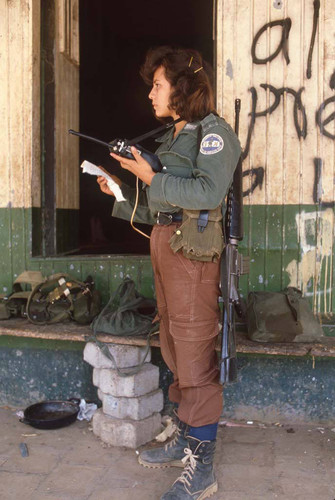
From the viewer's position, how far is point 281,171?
13.1 feet

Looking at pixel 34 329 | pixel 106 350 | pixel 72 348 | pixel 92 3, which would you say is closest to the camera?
pixel 106 350

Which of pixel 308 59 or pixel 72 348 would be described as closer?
pixel 308 59

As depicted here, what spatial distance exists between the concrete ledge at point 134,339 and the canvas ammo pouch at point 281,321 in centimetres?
5

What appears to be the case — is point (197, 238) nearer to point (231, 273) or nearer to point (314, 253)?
point (231, 273)

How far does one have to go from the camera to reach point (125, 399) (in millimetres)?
3715

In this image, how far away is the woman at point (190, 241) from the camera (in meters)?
2.84

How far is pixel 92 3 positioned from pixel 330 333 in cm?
596

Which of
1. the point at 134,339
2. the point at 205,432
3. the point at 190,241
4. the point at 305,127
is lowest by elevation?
the point at 205,432

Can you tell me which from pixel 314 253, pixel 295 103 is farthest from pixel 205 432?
pixel 295 103

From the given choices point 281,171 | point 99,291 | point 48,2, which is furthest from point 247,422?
point 48,2

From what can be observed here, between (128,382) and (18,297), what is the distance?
1.22 metres

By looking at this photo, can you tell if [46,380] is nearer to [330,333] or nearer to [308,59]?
[330,333]

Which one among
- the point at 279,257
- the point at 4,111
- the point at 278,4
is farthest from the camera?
the point at 4,111

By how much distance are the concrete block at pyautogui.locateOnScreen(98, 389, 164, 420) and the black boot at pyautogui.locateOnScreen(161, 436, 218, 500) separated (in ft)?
2.36
